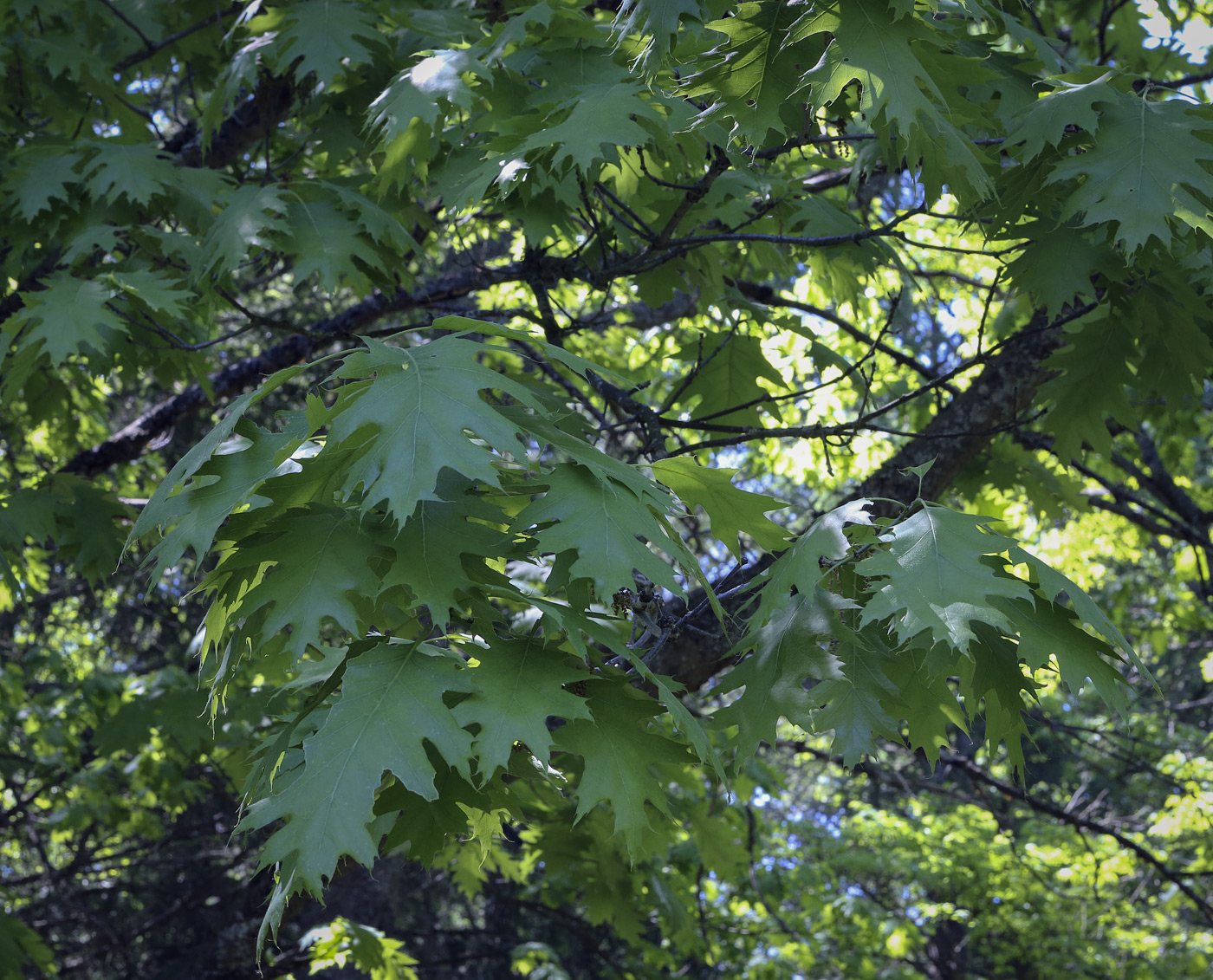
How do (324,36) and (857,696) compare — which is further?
(324,36)

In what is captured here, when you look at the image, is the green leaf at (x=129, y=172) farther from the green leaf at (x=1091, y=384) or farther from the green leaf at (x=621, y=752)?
the green leaf at (x=1091, y=384)

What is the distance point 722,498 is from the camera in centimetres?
194

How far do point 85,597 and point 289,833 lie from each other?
8890mm

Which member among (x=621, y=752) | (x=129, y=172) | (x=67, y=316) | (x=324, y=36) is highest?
(x=324, y=36)

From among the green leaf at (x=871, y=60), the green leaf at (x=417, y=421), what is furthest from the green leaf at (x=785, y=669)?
the green leaf at (x=871, y=60)

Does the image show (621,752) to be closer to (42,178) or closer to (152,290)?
(152,290)

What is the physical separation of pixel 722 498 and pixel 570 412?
360mm

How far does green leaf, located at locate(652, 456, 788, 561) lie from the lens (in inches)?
75.6

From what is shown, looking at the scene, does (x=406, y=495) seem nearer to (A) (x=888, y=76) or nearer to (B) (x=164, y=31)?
(A) (x=888, y=76)

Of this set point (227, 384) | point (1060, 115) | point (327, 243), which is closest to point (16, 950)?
point (227, 384)

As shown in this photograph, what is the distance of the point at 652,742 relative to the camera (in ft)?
5.33

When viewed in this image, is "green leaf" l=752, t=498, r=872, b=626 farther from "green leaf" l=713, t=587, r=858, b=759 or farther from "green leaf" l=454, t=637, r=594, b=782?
"green leaf" l=454, t=637, r=594, b=782

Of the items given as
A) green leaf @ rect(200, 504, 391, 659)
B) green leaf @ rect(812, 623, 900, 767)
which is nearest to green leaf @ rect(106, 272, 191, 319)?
green leaf @ rect(200, 504, 391, 659)

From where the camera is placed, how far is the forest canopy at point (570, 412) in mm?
1530
